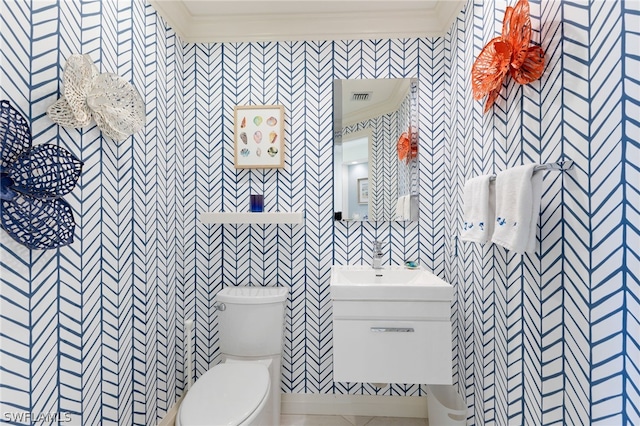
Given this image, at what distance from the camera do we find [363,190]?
196 cm

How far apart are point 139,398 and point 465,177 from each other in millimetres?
1925

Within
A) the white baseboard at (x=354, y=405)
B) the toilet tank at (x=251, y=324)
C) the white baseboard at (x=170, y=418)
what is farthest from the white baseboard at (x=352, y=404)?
the white baseboard at (x=170, y=418)

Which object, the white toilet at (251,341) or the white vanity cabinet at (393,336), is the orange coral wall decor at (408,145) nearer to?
the white vanity cabinet at (393,336)

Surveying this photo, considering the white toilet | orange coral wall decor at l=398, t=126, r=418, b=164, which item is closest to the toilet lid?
the white toilet

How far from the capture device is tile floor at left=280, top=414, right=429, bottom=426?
6.23 feet

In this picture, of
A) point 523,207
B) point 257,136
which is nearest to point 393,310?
point 523,207

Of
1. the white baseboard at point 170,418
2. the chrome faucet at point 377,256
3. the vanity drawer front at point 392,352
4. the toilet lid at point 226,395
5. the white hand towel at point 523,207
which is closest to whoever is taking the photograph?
the white hand towel at point 523,207

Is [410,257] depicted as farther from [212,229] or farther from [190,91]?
[190,91]

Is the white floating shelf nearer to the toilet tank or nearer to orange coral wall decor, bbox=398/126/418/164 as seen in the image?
the toilet tank

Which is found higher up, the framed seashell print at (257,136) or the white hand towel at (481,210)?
the framed seashell print at (257,136)

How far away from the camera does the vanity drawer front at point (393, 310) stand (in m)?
1.41

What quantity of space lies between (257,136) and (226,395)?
1366 millimetres

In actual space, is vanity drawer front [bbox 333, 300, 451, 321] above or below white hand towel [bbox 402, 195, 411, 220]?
below

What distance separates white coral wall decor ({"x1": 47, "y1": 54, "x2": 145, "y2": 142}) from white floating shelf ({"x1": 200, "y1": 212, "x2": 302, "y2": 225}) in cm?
61
